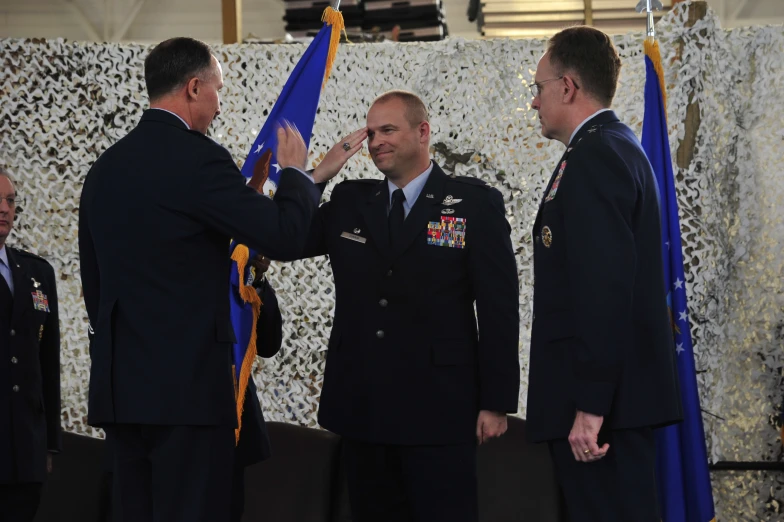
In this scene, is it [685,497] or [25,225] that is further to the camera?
[25,225]

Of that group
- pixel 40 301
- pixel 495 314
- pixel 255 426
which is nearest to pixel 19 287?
pixel 40 301

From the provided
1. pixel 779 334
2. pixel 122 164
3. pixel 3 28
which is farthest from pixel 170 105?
pixel 3 28

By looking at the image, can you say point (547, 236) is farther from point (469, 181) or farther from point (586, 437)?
point (469, 181)

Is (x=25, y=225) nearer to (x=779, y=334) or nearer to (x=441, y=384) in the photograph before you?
(x=441, y=384)

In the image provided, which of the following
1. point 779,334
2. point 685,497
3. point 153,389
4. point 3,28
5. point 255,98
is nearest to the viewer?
point 153,389

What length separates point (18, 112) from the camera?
3961 millimetres

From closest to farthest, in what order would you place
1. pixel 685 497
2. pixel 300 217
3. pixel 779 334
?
pixel 300 217 < pixel 685 497 < pixel 779 334

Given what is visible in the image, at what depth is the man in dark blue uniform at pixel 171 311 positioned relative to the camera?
1995 millimetres

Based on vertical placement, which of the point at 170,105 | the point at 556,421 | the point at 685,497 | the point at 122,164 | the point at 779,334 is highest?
the point at 170,105

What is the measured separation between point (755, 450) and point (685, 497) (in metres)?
0.68

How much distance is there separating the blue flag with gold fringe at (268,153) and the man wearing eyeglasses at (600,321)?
0.88m

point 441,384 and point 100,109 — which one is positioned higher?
point 100,109

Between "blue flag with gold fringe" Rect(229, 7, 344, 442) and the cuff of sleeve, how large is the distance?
96 cm

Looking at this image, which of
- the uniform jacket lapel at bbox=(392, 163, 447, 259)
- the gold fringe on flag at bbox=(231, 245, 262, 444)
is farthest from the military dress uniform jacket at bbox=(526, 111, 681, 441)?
the gold fringe on flag at bbox=(231, 245, 262, 444)
